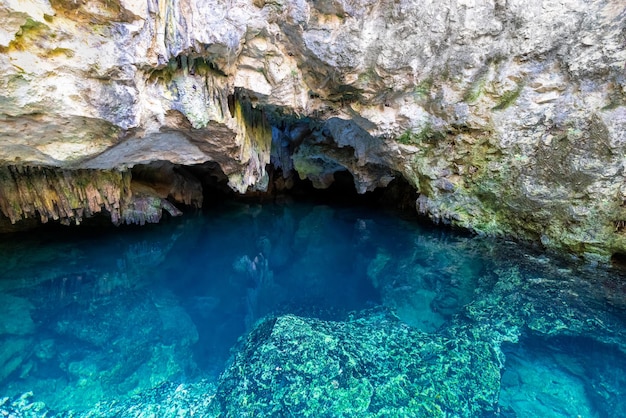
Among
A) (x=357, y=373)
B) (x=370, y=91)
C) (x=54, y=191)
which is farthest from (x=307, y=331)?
(x=54, y=191)

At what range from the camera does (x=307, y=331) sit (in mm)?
4609

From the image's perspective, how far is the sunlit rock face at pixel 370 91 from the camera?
3902mm

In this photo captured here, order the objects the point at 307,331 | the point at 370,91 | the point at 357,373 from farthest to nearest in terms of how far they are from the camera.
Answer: the point at 370,91 < the point at 307,331 < the point at 357,373

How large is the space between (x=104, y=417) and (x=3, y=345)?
206 centimetres

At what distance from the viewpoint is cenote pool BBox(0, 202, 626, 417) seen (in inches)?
137

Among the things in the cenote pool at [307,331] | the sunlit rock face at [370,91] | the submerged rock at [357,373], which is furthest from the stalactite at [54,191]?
the submerged rock at [357,373]

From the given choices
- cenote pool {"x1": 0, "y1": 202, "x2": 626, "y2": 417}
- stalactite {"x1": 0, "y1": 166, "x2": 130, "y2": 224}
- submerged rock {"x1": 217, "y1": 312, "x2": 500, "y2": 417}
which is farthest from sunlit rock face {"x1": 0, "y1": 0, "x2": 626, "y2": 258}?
submerged rock {"x1": 217, "y1": 312, "x2": 500, "y2": 417}

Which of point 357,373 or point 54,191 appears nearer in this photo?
point 357,373

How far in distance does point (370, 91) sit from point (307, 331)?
4426 mm

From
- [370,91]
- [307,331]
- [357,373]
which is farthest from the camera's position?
[370,91]

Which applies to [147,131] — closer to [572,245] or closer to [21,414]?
[21,414]

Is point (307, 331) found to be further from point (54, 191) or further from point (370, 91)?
point (54, 191)

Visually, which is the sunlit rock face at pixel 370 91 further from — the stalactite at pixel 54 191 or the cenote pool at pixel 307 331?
the cenote pool at pixel 307 331

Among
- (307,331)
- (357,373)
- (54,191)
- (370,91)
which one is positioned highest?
(370,91)
